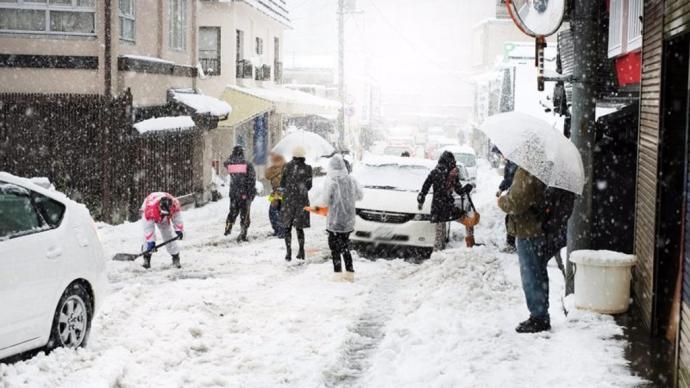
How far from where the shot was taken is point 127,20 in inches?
755

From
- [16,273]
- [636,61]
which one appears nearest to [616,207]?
[636,61]

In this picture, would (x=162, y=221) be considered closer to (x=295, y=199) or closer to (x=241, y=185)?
(x=295, y=199)

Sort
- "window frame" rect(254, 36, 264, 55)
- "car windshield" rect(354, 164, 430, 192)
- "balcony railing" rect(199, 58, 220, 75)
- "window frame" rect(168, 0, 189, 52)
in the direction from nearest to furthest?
"car windshield" rect(354, 164, 430, 192) → "window frame" rect(168, 0, 189, 52) → "balcony railing" rect(199, 58, 220, 75) → "window frame" rect(254, 36, 264, 55)

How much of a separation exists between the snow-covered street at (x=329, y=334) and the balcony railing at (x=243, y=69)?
19.7m

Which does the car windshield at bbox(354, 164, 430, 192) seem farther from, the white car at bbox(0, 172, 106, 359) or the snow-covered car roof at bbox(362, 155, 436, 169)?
the white car at bbox(0, 172, 106, 359)

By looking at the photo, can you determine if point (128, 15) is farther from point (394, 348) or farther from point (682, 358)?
point (682, 358)

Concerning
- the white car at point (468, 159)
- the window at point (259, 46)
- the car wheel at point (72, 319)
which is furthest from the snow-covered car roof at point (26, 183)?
the window at point (259, 46)

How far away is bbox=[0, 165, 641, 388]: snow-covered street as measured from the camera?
6.76 meters

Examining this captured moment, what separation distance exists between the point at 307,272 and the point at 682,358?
6854 mm

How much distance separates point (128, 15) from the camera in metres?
19.1

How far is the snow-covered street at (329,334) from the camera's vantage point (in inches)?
266

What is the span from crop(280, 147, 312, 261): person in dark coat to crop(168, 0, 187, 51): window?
10219 mm

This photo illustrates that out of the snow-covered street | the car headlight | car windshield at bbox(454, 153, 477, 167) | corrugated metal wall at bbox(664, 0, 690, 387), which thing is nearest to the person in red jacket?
the snow-covered street

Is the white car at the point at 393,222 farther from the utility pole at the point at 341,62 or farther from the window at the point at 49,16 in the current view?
the utility pole at the point at 341,62
